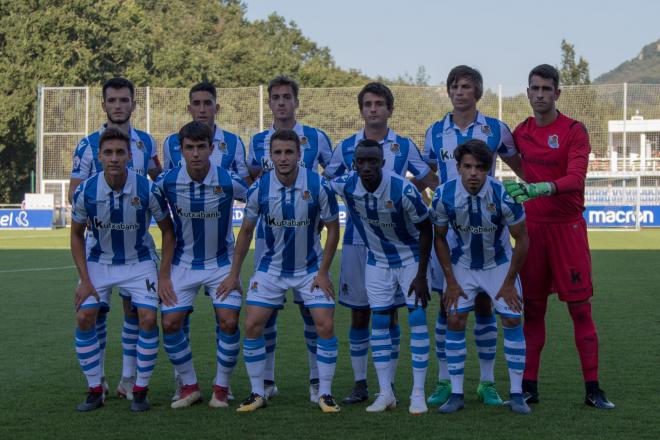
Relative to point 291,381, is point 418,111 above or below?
above

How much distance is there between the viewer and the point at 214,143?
7.41 m

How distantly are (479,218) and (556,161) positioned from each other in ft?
2.34

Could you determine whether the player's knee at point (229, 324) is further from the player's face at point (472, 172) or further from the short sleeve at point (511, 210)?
the short sleeve at point (511, 210)

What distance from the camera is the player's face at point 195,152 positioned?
6539mm

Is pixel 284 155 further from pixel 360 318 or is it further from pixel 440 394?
pixel 440 394

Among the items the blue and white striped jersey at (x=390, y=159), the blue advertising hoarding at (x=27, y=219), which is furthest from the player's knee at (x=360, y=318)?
the blue advertising hoarding at (x=27, y=219)

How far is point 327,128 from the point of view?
1363 inches

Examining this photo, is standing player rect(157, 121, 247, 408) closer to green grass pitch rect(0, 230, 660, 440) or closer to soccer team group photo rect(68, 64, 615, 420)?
soccer team group photo rect(68, 64, 615, 420)

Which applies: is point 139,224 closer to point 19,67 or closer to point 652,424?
point 652,424

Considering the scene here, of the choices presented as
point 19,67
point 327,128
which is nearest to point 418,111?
point 327,128

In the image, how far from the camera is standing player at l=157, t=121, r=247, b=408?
655cm

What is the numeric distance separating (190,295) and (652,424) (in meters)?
3.03

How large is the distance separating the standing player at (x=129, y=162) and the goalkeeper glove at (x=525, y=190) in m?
2.69

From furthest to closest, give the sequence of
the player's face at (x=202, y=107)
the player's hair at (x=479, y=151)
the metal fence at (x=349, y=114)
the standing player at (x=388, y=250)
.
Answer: the metal fence at (x=349, y=114) < the player's face at (x=202, y=107) < the standing player at (x=388, y=250) < the player's hair at (x=479, y=151)
